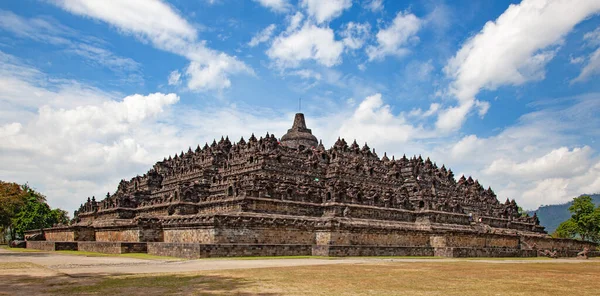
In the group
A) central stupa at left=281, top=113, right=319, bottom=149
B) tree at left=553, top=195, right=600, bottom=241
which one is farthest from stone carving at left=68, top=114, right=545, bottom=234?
tree at left=553, top=195, right=600, bottom=241

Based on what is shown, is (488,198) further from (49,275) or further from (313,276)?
(49,275)

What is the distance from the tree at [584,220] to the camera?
83125mm

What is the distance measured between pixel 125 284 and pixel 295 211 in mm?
30220

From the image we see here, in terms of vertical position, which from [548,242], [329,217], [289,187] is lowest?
[548,242]

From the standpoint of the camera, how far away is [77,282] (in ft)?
62.4

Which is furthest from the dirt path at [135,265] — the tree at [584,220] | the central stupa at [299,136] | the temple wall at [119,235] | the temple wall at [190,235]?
the tree at [584,220]

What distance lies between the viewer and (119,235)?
5269cm

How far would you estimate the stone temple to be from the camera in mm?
42062

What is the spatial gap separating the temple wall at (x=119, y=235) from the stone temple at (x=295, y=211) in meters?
0.10

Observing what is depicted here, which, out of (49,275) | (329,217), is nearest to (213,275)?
(49,275)

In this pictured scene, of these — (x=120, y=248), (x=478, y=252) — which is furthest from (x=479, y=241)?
(x=120, y=248)

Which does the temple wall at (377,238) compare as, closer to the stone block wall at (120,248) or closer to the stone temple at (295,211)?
the stone temple at (295,211)

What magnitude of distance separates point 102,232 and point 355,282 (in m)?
44.5

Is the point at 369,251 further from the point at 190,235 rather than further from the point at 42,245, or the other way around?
the point at 42,245
